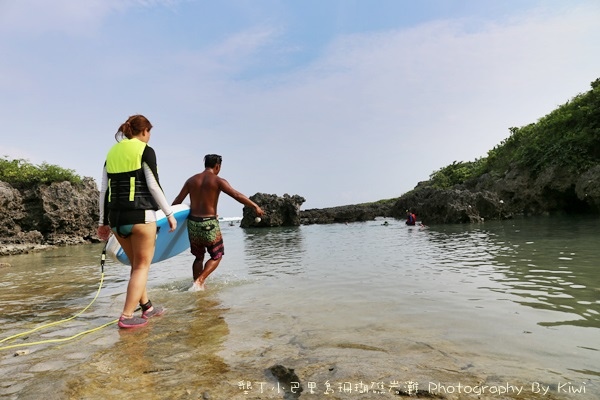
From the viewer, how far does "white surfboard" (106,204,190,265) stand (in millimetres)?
5793

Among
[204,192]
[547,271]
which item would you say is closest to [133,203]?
[204,192]

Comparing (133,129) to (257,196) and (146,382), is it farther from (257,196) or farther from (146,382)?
(257,196)

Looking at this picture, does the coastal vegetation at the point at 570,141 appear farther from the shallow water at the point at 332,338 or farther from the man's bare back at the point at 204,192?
the man's bare back at the point at 204,192

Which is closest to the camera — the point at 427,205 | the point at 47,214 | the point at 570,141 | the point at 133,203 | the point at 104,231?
the point at 133,203

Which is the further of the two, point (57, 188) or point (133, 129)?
point (57, 188)

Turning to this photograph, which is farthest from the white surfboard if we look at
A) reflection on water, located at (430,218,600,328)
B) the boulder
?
the boulder

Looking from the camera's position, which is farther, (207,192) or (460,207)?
(460,207)

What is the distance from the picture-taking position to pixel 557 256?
8.42 metres

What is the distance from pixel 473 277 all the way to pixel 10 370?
22.0ft

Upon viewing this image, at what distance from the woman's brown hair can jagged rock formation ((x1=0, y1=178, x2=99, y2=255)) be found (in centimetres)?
2218

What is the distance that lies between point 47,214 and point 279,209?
20.9 meters

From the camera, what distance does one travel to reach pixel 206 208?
645 centimetres

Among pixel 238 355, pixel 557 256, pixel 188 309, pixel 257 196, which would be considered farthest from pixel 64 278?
pixel 257 196

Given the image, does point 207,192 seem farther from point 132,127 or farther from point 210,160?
point 132,127
